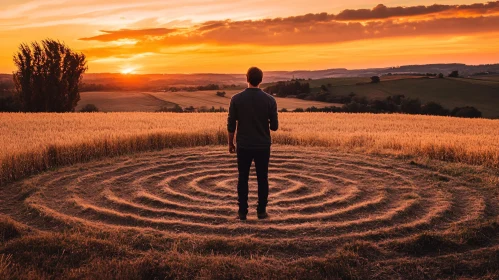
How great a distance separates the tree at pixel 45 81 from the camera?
174 feet

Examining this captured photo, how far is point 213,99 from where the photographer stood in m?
72.9

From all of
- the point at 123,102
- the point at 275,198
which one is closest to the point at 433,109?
the point at 123,102

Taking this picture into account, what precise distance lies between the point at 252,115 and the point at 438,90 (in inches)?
2854

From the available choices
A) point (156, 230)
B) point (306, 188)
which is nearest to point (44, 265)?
point (156, 230)

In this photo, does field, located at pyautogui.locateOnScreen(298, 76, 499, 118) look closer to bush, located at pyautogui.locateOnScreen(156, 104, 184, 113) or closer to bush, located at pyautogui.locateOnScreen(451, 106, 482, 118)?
bush, located at pyautogui.locateOnScreen(451, 106, 482, 118)

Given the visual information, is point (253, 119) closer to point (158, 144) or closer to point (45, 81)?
point (158, 144)

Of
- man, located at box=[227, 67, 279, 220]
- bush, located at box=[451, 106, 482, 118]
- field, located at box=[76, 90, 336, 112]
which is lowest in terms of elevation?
bush, located at box=[451, 106, 482, 118]

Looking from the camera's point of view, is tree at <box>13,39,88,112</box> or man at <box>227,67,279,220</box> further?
tree at <box>13,39,88,112</box>

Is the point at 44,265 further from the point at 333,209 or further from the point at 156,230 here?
the point at 333,209

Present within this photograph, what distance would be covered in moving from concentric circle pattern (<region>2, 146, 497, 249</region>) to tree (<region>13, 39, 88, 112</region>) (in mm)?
41097

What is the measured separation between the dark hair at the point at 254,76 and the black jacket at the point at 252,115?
0.14 metres

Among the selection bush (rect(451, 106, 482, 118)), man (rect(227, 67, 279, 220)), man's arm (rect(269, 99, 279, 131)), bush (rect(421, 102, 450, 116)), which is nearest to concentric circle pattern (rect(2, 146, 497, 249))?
man (rect(227, 67, 279, 220))

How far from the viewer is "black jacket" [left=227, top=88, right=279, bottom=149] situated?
880cm

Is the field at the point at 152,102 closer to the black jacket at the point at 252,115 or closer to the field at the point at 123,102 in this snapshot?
the field at the point at 123,102
